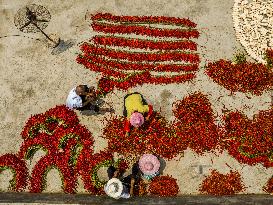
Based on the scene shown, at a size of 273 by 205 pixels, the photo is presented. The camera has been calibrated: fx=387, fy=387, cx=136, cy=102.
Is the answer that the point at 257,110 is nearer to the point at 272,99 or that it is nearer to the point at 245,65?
the point at 272,99

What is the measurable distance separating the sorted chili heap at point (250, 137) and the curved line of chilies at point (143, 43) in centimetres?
380

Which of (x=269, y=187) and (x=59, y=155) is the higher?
(x=59, y=155)

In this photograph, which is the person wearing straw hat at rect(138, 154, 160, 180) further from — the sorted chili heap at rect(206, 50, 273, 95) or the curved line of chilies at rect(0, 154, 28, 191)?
the curved line of chilies at rect(0, 154, 28, 191)

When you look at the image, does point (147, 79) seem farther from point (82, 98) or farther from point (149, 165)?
point (149, 165)

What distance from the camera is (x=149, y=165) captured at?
1484cm

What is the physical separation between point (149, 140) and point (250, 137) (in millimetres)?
4074

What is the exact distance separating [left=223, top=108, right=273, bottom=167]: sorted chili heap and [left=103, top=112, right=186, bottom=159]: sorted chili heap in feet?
6.67

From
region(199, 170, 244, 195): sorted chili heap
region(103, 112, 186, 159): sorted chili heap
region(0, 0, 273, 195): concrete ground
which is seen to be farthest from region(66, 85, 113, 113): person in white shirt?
region(199, 170, 244, 195): sorted chili heap

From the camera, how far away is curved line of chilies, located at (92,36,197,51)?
57.5 ft

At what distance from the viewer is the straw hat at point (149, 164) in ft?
48.6

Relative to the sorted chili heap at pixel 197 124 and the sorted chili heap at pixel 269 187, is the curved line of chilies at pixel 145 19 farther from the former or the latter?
the sorted chili heap at pixel 269 187

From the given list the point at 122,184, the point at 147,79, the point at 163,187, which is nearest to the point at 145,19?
the point at 147,79

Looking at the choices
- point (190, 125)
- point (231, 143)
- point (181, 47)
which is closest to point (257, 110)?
point (231, 143)

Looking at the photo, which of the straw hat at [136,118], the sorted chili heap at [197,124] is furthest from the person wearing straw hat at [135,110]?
the sorted chili heap at [197,124]
